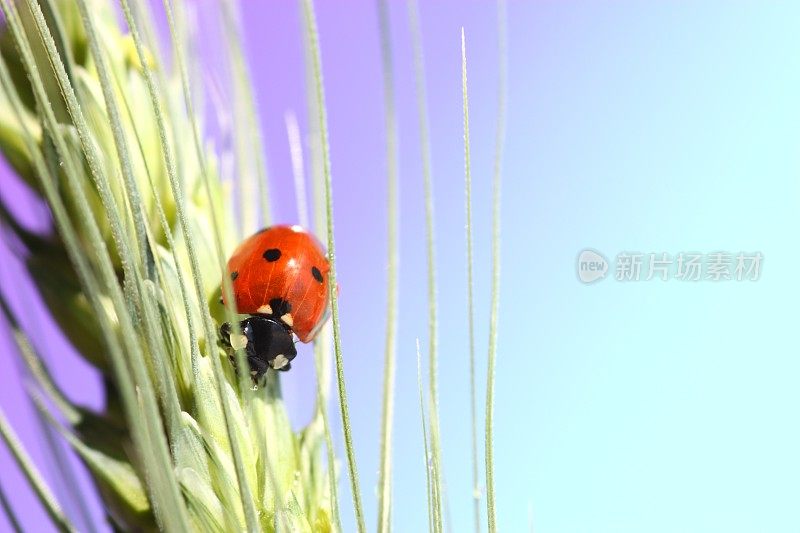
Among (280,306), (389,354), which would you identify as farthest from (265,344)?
(389,354)

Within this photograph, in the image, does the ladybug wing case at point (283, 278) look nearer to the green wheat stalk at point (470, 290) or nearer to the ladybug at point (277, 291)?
the ladybug at point (277, 291)

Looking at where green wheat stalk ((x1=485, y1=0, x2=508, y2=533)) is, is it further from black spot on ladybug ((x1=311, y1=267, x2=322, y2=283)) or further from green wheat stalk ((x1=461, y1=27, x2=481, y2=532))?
black spot on ladybug ((x1=311, y1=267, x2=322, y2=283))

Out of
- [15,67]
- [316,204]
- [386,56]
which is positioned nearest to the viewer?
[386,56]

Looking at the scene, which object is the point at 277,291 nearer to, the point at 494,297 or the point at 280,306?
the point at 280,306

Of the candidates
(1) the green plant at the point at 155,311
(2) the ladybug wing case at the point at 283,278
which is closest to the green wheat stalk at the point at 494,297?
(1) the green plant at the point at 155,311

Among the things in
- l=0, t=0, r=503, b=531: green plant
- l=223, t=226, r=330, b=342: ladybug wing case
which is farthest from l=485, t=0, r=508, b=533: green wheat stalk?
l=223, t=226, r=330, b=342: ladybug wing case

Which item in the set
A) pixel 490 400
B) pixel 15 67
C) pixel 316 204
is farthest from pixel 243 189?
pixel 490 400

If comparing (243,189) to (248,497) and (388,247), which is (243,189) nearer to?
(388,247)
